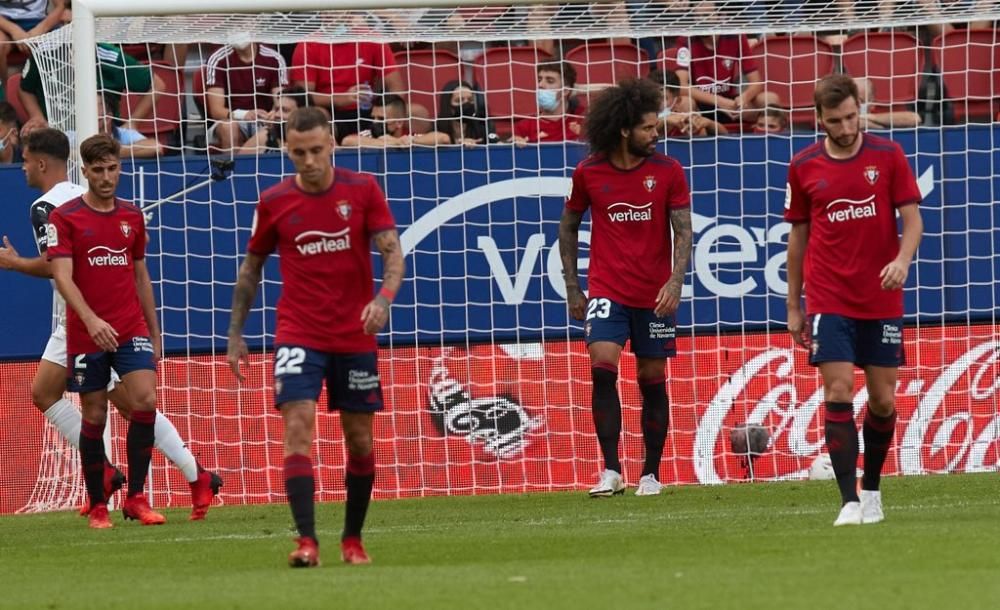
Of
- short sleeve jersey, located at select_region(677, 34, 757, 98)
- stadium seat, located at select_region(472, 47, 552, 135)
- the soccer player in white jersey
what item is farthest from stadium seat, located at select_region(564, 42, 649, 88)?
the soccer player in white jersey

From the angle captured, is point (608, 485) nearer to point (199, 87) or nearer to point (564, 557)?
point (564, 557)

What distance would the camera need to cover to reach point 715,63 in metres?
14.3

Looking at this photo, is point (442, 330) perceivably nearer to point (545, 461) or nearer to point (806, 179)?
point (545, 461)

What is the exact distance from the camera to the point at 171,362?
1388cm

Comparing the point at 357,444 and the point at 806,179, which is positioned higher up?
the point at 806,179

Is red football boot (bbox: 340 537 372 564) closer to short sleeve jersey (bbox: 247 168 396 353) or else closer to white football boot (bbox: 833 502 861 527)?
short sleeve jersey (bbox: 247 168 396 353)

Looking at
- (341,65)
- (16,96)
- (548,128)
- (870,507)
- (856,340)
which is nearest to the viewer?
(856,340)

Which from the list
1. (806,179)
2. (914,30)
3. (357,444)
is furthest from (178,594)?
(914,30)

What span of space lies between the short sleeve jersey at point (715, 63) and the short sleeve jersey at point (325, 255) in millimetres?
7115

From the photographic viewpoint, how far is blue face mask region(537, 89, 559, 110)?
46.8 feet

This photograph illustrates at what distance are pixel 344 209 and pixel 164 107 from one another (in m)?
7.19

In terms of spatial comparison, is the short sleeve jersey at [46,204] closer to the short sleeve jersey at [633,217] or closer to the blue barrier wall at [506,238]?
the short sleeve jersey at [633,217]

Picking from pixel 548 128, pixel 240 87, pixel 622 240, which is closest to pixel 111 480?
pixel 622 240

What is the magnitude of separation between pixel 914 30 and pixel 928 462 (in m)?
3.54
